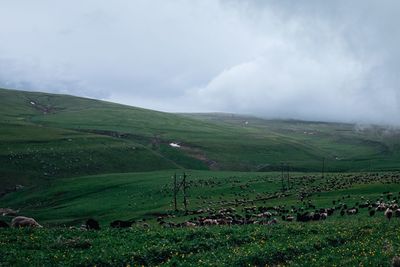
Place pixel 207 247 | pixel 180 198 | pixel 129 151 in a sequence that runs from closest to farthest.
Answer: pixel 207 247 → pixel 180 198 → pixel 129 151

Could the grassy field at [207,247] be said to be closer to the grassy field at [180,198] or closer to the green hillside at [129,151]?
the grassy field at [180,198]

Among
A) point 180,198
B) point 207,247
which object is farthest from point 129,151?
point 207,247

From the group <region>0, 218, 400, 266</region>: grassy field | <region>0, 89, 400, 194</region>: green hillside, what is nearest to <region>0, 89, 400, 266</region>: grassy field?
<region>0, 218, 400, 266</region>: grassy field

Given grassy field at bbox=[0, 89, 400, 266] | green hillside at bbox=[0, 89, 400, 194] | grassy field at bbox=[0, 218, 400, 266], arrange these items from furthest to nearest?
green hillside at bbox=[0, 89, 400, 194]
grassy field at bbox=[0, 89, 400, 266]
grassy field at bbox=[0, 218, 400, 266]

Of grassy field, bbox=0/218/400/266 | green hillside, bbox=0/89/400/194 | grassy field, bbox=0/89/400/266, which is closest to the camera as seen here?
grassy field, bbox=0/218/400/266

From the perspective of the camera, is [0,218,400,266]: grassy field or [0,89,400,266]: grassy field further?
[0,89,400,266]: grassy field

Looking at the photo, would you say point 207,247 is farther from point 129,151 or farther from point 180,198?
point 129,151

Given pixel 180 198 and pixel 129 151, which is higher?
pixel 129 151

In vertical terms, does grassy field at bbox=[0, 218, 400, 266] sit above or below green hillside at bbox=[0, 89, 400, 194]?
above

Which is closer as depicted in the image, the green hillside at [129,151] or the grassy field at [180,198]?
the grassy field at [180,198]

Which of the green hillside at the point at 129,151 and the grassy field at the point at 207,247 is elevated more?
the grassy field at the point at 207,247

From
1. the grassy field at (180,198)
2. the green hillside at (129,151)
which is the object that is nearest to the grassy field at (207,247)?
the grassy field at (180,198)

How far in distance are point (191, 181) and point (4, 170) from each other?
139ft

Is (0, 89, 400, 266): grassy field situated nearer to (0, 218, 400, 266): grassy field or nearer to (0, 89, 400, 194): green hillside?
(0, 218, 400, 266): grassy field
